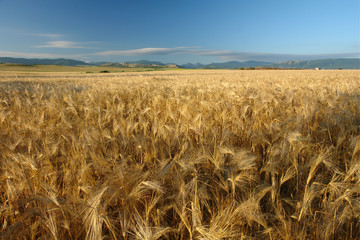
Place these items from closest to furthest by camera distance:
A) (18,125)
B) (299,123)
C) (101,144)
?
(101,144)
(299,123)
(18,125)

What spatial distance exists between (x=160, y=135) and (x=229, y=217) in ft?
3.73

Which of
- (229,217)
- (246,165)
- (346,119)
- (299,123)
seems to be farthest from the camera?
(346,119)

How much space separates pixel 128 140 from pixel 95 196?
2.65 feet

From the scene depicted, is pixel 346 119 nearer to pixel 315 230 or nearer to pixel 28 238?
pixel 315 230

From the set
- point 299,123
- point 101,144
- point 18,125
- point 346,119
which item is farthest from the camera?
point 18,125

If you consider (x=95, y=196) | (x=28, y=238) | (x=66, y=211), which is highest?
(x=95, y=196)

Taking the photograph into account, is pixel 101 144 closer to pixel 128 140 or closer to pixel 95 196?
pixel 128 140

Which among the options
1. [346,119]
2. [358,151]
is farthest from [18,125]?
[346,119]

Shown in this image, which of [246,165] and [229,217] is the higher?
[246,165]

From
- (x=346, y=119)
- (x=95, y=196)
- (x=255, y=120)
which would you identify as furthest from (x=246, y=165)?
(x=346, y=119)

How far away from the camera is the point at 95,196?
88 centimetres

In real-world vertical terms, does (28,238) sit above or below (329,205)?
below

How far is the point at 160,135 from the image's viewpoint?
6.23ft

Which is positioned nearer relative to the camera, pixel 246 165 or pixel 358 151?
pixel 246 165
